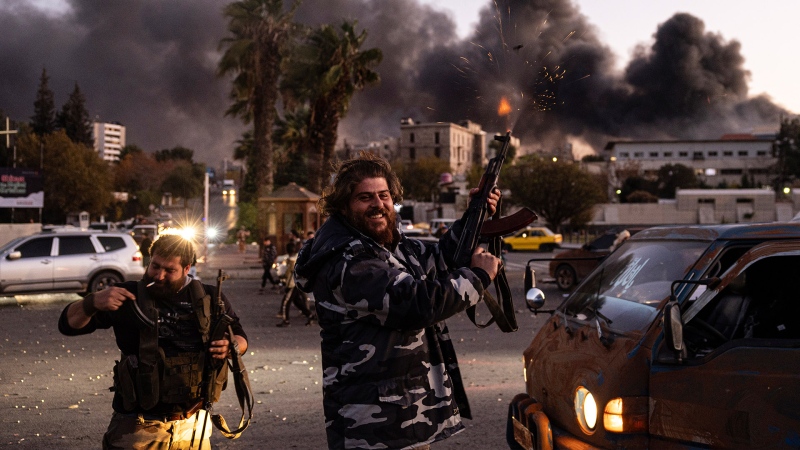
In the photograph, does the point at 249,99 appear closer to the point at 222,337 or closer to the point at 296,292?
the point at 296,292

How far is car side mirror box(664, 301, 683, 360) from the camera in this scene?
10.9ft

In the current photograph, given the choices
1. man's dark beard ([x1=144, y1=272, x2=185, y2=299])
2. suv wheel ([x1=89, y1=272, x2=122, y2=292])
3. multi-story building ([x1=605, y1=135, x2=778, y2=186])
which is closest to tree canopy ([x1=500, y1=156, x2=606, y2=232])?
suv wheel ([x1=89, y1=272, x2=122, y2=292])

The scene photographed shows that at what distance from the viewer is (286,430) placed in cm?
668

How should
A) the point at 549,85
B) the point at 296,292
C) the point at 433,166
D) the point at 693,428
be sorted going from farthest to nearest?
A: 1. the point at 433,166
2. the point at 296,292
3. the point at 549,85
4. the point at 693,428

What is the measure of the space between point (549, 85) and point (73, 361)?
7.43 meters

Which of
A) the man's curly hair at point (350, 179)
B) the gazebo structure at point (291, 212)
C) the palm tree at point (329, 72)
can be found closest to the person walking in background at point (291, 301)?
the man's curly hair at point (350, 179)

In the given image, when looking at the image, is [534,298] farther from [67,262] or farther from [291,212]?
[291,212]

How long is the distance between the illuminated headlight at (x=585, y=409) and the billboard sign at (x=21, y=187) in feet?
142

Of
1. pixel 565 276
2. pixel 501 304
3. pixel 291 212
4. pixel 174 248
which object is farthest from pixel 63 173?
pixel 501 304

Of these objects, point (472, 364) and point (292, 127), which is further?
point (292, 127)

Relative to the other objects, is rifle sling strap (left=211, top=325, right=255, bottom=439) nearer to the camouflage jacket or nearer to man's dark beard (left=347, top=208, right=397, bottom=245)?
the camouflage jacket

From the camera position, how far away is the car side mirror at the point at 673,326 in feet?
10.9

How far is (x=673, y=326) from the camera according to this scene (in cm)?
335

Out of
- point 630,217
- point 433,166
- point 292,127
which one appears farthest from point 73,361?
point 433,166
